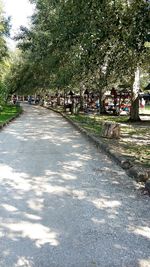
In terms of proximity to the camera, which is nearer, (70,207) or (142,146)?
(70,207)

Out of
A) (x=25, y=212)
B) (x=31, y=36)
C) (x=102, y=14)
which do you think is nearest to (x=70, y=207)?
(x=25, y=212)

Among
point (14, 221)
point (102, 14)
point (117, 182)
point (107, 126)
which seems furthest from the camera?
point (107, 126)

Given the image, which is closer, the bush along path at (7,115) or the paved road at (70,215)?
the paved road at (70,215)

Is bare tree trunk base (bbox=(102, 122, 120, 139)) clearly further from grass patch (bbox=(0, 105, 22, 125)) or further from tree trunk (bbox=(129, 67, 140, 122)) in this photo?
tree trunk (bbox=(129, 67, 140, 122))

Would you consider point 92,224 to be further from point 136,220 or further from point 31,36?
point 31,36

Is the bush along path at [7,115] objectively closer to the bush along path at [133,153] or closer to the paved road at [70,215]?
the bush along path at [133,153]

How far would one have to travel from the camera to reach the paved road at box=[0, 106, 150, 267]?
541cm

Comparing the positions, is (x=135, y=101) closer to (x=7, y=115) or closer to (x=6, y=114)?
(x=7, y=115)

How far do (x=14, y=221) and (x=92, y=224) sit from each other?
45.1 inches

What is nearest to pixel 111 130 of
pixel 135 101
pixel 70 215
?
pixel 70 215

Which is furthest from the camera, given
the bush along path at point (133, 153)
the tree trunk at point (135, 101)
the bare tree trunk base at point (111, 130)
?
the tree trunk at point (135, 101)

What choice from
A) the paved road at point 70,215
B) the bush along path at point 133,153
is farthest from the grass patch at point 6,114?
the paved road at point 70,215

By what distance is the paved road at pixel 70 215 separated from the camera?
5.41 meters

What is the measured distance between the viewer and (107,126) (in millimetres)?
17953
